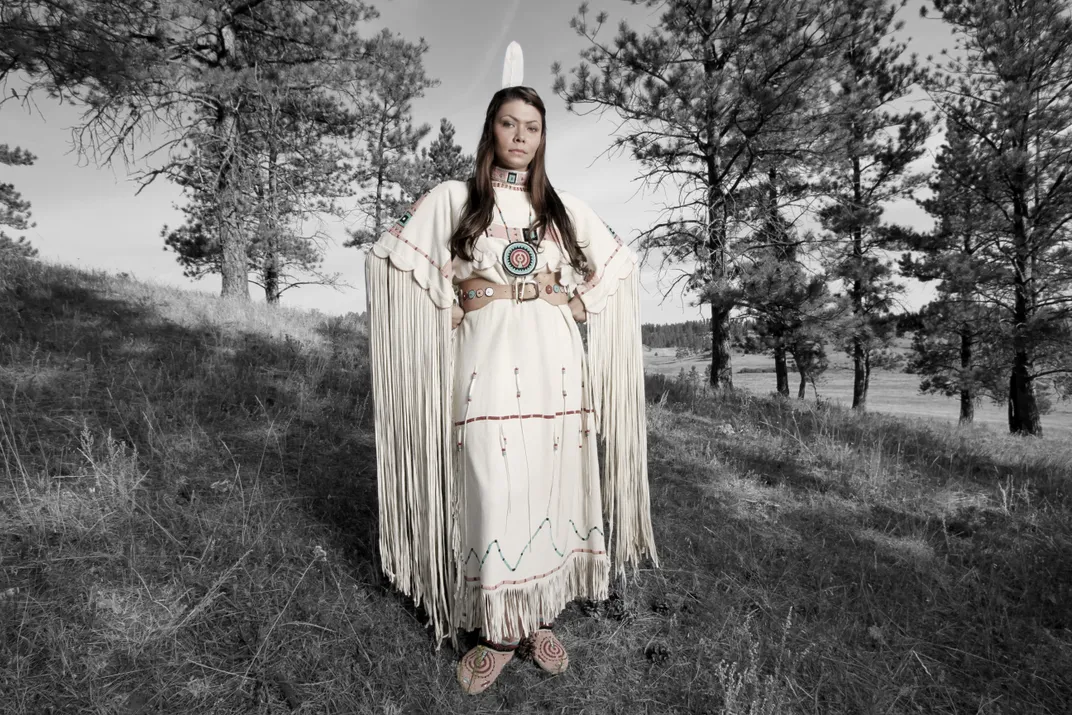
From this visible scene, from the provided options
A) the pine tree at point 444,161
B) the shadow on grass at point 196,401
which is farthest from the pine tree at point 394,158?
the shadow on grass at point 196,401

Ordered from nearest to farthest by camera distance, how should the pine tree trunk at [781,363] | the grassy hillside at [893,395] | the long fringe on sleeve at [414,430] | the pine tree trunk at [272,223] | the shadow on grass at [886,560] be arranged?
the long fringe on sleeve at [414,430] < the shadow on grass at [886,560] < the pine tree trunk at [272,223] < the pine tree trunk at [781,363] < the grassy hillside at [893,395]

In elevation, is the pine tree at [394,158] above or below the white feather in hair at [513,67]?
above

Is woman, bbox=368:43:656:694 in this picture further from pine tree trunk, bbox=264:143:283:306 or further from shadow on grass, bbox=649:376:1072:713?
pine tree trunk, bbox=264:143:283:306

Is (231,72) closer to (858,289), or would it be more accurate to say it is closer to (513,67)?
(513,67)

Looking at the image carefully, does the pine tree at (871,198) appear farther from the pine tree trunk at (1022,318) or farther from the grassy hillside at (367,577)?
the grassy hillside at (367,577)

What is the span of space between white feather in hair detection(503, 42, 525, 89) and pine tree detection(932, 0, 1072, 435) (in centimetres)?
1183

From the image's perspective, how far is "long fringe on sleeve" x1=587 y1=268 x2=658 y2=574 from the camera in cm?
234

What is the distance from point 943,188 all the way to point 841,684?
14.0 metres

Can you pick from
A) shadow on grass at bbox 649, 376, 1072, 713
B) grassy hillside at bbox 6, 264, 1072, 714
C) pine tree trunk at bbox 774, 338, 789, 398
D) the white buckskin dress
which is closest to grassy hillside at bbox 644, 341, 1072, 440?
pine tree trunk at bbox 774, 338, 789, 398

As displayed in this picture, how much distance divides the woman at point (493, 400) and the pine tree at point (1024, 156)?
462 inches

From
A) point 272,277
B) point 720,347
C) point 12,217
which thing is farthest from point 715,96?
point 12,217

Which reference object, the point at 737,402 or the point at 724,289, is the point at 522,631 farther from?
the point at 724,289

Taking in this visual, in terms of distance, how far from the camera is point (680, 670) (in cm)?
215

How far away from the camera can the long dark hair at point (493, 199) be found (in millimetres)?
1982
